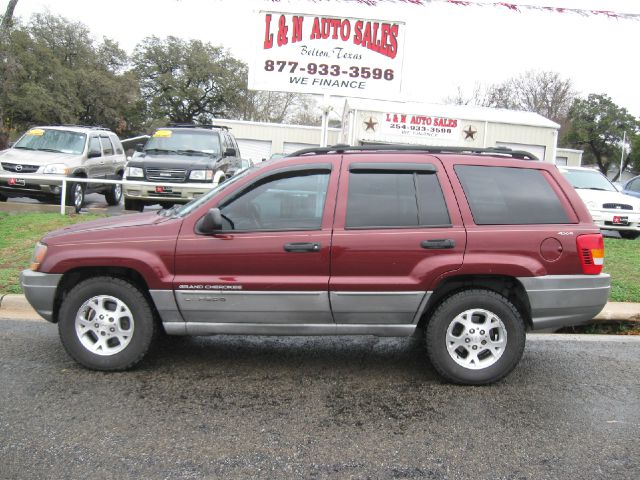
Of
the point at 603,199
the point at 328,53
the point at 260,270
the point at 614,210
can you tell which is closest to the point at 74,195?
the point at 328,53

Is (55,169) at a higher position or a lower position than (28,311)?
higher

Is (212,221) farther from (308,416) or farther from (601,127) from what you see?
(601,127)

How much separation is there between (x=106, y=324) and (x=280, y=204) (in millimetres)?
1624

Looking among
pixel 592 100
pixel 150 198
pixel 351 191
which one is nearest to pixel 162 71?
pixel 592 100

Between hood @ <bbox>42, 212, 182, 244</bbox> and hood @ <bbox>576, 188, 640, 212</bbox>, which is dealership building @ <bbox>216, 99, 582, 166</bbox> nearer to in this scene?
hood @ <bbox>576, 188, 640, 212</bbox>

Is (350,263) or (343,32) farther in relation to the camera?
(343,32)

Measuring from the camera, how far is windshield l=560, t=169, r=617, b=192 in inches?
516

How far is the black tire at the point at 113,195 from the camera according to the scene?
1366 centimetres

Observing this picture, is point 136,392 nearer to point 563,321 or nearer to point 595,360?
point 563,321

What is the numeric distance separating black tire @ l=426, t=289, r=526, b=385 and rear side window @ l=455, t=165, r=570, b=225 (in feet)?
1.98

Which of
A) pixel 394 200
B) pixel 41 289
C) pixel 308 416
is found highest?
pixel 394 200

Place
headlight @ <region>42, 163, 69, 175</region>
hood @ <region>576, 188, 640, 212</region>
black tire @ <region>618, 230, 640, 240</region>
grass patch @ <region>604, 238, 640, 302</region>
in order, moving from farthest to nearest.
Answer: black tire @ <region>618, 230, 640, 240</region>, hood @ <region>576, 188, 640, 212</region>, headlight @ <region>42, 163, 69, 175</region>, grass patch @ <region>604, 238, 640, 302</region>

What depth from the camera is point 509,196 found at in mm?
4566

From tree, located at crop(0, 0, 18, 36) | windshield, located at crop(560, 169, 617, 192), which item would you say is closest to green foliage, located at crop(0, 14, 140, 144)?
tree, located at crop(0, 0, 18, 36)
